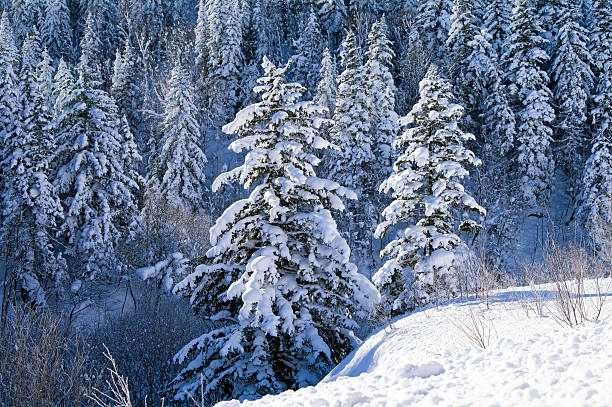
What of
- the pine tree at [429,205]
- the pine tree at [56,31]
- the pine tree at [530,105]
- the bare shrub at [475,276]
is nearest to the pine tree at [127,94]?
the pine tree at [56,31]

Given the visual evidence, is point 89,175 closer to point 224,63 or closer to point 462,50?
point 224,63

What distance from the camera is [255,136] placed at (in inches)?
417

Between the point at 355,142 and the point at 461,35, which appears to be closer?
the point at 355,142

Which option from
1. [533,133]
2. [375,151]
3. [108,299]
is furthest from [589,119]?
[108,299]

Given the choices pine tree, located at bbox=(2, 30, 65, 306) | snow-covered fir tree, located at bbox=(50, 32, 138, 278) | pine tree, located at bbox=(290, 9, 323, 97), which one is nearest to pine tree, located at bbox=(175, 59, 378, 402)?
snow-covered fir tree, located at bbox=(50, 32, 138, 278)

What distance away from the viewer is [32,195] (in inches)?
864

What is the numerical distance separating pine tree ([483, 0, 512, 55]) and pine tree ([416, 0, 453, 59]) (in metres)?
3.36

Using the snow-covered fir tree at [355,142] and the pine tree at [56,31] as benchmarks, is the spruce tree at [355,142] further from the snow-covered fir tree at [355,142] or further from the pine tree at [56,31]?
the pine tree at [56,31]

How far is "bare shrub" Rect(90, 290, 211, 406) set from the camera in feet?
59.5

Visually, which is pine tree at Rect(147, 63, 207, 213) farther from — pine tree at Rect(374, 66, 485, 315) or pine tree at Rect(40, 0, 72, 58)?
pine tree at Rect(40, 0, 72, 58)

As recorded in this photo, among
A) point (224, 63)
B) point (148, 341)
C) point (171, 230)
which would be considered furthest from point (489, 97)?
point (148, 341)

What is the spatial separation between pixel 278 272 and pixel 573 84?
29999 millimetres

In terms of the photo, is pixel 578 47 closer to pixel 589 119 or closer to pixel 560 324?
pixel 589 119

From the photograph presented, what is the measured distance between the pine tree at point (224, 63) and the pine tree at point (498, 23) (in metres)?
23.8
